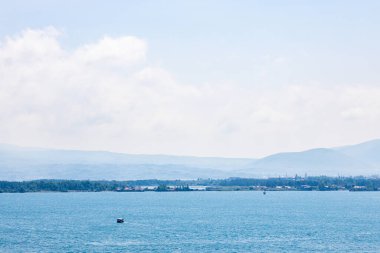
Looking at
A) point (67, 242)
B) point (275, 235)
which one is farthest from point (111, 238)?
point (275, 235)

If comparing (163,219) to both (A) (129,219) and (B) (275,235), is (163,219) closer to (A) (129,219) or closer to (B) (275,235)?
(A) (129,219)

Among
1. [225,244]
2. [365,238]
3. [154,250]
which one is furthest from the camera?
[365,238]

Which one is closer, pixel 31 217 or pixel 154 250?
pixel 154 250

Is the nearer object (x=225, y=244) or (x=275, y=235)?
(x=225, y=244)

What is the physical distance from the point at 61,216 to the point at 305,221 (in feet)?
136

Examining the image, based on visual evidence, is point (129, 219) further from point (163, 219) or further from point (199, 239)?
point (199, 239)

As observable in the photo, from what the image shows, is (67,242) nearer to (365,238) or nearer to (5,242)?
(5,242)

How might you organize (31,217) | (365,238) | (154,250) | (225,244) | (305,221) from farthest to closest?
(31,217) → (305,221) → (365,238) → (225,244) → (154,250)

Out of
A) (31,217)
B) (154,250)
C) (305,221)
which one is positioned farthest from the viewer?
(31,217)

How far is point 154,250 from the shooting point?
226 feet

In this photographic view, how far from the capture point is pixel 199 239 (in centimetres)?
7844

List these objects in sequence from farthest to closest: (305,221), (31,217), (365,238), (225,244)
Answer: (31,217) < (305,221) < (365,238) < (225,244)

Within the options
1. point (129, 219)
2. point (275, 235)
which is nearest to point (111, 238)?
point (275, 235)

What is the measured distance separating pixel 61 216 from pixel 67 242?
40.3 m
